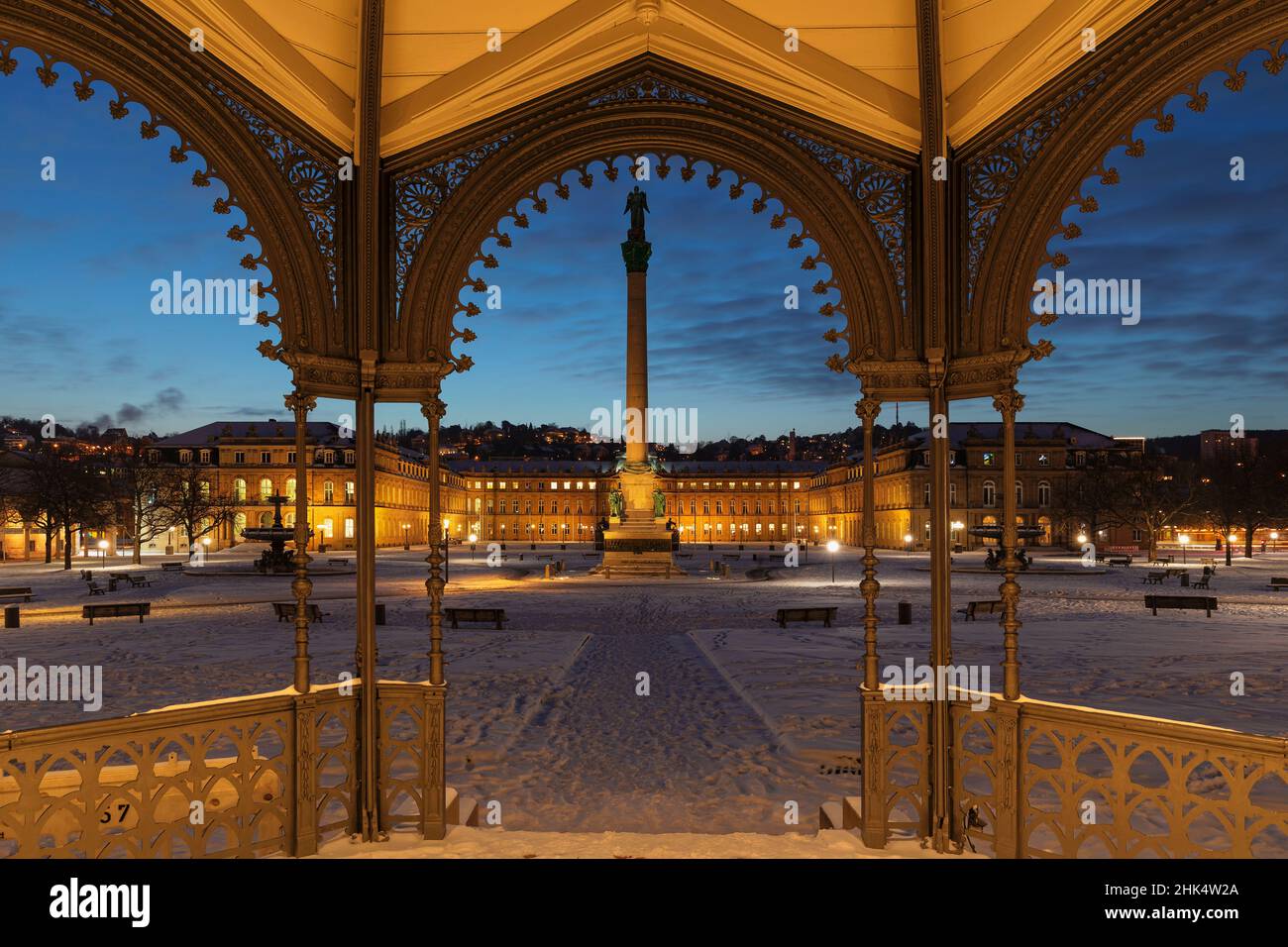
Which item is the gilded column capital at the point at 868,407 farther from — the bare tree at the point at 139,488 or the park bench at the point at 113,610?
the bare tree at the point at 139,488

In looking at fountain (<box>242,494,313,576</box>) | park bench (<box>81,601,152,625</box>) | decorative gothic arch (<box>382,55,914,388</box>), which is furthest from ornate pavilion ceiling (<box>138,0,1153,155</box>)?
fountain (<box>242,494,313,576</box>)

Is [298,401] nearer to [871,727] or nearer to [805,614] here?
[871,727]

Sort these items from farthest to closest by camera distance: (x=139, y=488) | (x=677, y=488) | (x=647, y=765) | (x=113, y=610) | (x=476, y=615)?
(x=677, y=488) → (x=139, y=488) → (x=113, y=610) → (x=476, y=615) → (x=647, y=765)

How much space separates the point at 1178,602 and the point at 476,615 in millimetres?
18551

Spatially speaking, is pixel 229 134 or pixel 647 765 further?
pixel 647 765

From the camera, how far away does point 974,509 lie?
7556 cm

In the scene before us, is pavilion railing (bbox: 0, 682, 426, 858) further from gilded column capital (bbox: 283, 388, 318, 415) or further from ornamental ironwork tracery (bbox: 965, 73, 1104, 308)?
ornamental ironwork tracery (bbox: 965, 73, 1104, 308)

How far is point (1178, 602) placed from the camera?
69.4 ft

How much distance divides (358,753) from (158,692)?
7.58m

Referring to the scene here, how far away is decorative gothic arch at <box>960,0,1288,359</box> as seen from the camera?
443 cm

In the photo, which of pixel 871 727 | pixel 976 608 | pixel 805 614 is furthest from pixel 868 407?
pixel 976 608

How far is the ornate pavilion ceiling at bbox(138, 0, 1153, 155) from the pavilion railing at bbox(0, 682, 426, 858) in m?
4.16
